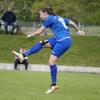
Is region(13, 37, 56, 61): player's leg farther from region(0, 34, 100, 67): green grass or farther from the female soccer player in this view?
region(0, 34, 100, 67): green grass

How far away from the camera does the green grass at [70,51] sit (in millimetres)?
37250

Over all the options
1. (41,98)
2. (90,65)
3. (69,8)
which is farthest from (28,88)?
(69,8)

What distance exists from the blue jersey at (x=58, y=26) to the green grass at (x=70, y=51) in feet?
76.9

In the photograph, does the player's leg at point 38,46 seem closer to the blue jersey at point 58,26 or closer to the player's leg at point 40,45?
the player's leg at point 40,45

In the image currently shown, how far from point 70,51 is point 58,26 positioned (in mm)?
26169

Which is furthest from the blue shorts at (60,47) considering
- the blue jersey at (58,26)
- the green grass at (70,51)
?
Answer: the green grass at (70,51)

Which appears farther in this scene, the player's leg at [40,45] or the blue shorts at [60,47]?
the player's leg at [40,45]

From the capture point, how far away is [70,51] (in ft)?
129

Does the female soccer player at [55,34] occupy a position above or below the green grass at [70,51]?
above

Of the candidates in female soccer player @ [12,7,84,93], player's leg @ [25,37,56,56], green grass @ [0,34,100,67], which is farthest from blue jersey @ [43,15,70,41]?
green grass @ [0,34,100,67]

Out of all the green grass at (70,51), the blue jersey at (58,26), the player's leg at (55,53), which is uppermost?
the blue jersey at (58,26)

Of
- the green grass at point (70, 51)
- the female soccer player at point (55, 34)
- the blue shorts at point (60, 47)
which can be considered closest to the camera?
the female soccer player at point (55, 34)

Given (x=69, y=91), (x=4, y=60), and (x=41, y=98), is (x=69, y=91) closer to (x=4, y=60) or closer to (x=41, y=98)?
(x=41, y=98)

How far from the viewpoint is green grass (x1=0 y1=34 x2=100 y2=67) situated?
122ft
